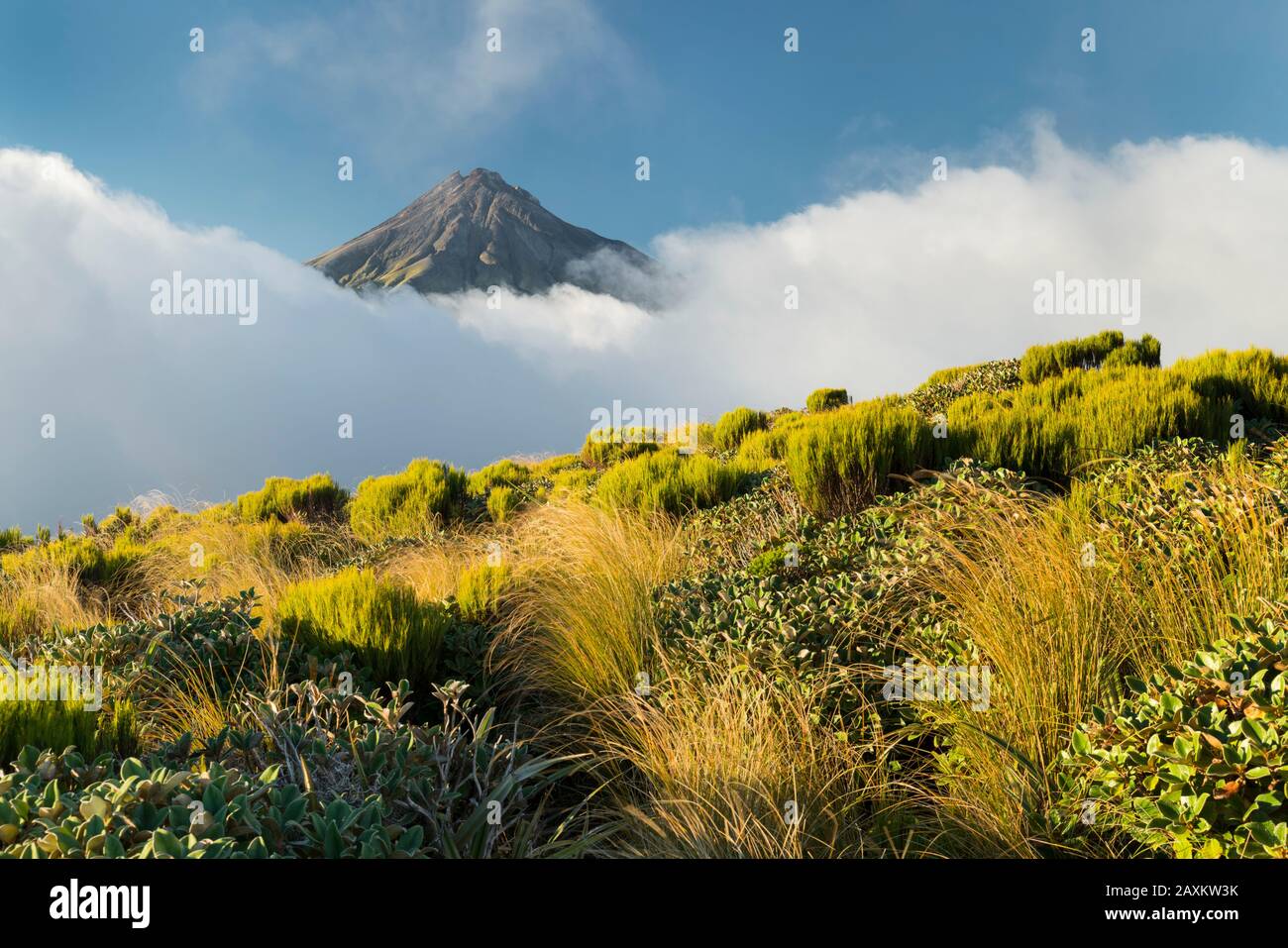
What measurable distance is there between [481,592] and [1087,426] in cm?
559

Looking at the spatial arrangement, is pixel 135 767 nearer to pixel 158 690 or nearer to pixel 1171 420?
pixel 158 690

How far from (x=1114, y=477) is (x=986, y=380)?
8.62 m

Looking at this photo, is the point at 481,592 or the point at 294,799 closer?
the point at 294,799

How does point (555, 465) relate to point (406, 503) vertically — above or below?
above

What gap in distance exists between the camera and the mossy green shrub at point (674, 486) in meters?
7.57

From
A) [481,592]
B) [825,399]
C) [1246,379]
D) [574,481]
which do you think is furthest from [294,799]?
[825,399]

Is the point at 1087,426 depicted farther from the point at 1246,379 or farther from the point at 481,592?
the point at 481,592

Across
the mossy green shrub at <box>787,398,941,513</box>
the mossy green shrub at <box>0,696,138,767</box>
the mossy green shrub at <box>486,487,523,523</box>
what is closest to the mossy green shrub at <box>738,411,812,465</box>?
the mossy green shrub at <box>787,398,941,513</box>

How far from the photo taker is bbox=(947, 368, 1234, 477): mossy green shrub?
254 inches

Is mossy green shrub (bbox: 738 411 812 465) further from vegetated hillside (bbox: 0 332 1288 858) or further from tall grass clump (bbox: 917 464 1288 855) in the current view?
tall grass clump (bbox: 917 464 1288 855)

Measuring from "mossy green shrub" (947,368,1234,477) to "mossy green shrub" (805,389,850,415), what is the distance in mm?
10349

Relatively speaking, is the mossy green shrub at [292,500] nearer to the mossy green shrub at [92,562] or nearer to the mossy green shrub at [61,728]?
the mossy green shrub at [92,562]

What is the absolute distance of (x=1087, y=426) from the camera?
6688mm

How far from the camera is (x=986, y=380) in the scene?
1303 cm
